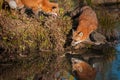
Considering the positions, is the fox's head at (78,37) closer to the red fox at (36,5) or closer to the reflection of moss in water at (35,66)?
the reflection of moss in water at (35,66)

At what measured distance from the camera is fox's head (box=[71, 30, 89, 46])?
12219 mm

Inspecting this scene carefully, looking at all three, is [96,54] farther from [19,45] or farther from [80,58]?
[19,45]

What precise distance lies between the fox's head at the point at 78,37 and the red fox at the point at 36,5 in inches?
35.3

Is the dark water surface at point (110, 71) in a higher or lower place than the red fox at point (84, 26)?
lower

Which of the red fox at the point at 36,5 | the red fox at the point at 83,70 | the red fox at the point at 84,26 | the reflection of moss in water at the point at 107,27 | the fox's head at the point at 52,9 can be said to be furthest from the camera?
the reflection of moss in water at the point at 107,27

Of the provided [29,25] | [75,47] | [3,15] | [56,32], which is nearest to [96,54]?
[75,47]

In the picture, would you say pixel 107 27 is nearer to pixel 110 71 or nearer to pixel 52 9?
pixel 52 9

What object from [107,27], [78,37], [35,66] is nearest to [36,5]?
[78,37]

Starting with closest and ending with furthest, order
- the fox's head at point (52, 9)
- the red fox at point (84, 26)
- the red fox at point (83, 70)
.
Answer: the red fox at point (83, 70), the red fox at point (84, 26), the fox's head at point (52, 9)

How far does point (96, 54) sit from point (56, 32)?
1.46m

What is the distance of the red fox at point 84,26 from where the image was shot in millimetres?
12336

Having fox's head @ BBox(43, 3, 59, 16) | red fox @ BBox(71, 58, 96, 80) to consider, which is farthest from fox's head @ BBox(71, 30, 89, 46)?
fox's head @ BBox(43, 3, 59, 16)

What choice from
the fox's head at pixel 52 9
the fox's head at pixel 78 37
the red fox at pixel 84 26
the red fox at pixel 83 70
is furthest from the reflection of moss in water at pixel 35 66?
the fox's head at pixel 52 9

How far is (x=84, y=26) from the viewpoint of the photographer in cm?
1276
